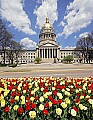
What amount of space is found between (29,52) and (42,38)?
1687 centimetres

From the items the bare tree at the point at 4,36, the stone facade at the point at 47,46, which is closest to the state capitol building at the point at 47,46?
the stone facade at the point at 47,46

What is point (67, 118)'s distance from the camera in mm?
4215

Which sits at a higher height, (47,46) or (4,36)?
(47,46)

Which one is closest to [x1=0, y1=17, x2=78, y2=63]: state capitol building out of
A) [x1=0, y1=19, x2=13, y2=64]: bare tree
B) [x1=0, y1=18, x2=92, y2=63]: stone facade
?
[x1=0, y1=18, x2=92, y2=63]: stone facade

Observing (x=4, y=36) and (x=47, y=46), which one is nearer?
(x=4, y=36)

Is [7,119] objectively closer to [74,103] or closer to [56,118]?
[56,118]

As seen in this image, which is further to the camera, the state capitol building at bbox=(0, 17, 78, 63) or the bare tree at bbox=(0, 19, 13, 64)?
the state capitol building at bbox=(0, 17, 78, 63)

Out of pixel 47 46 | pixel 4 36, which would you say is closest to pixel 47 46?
pixel 47 46

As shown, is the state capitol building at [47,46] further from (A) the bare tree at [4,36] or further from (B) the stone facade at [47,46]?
(A) the bare tree at [4,36]

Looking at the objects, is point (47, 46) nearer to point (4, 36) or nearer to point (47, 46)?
point (47, 46)

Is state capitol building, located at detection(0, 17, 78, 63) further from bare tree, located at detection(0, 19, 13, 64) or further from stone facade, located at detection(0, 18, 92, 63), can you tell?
bare tree, located at detection(0, 19, 13, 64)

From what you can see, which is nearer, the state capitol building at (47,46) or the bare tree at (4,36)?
the bare tree at (4,36)

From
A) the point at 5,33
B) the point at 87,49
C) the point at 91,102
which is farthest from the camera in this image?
the point at 87,49

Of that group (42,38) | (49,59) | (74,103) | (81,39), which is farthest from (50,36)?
(74,103)
